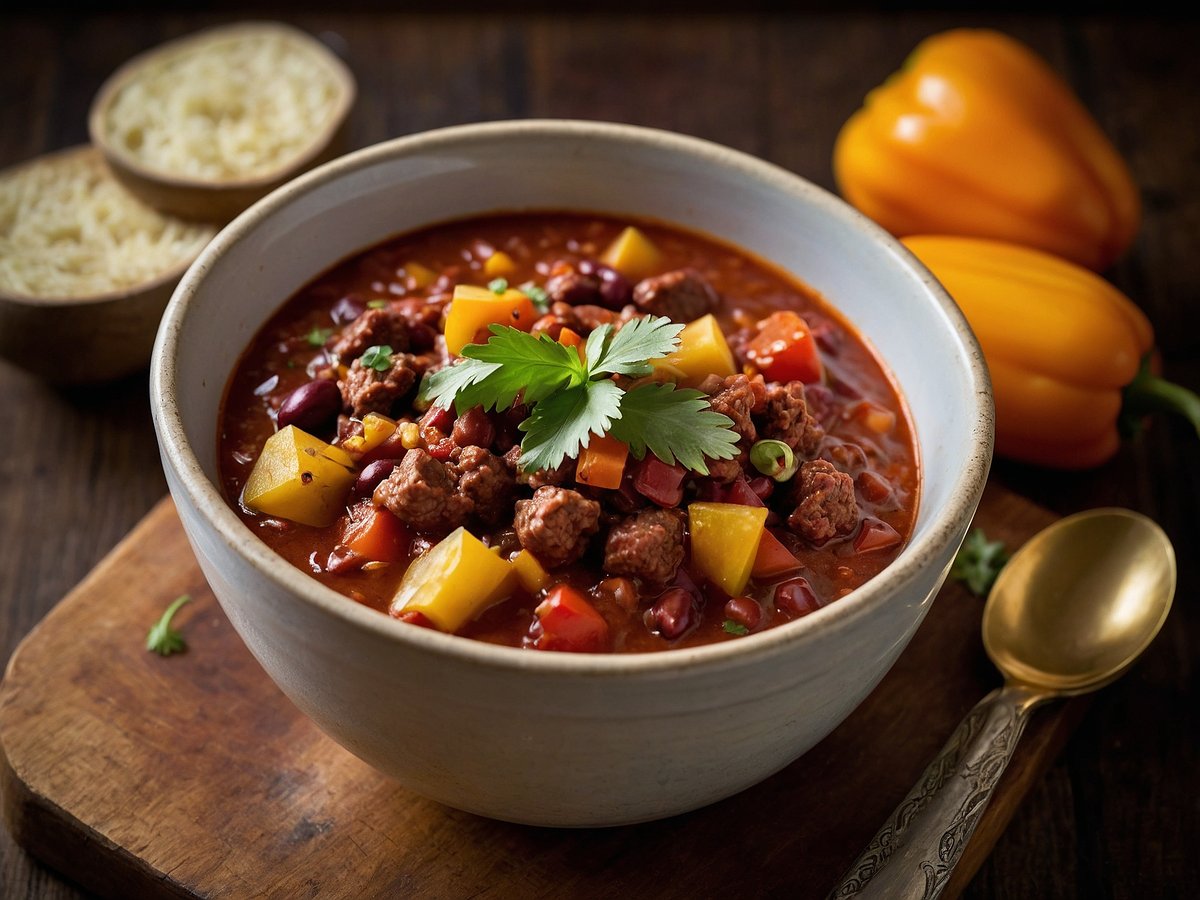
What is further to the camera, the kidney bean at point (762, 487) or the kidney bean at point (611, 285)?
the kidney bean at point (611, 285)

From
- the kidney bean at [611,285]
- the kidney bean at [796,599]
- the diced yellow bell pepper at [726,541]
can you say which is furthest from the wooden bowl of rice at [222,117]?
the kidney bean at [796,599]

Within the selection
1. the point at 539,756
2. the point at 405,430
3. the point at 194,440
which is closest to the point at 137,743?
the point at 194,440

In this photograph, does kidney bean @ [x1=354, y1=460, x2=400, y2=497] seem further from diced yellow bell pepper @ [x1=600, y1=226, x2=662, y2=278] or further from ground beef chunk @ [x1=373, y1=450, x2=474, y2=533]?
diced yellow bell pepper @ [x1=600, y1=226, x2=662, y2=278]

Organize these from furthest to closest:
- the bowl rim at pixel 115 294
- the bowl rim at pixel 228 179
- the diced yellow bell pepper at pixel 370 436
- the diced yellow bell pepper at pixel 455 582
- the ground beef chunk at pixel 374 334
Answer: the bowl rim at pixel 228 179
the bowl rim at pixel 115 294
the ground beef chunk at pixel 374 334
the diced yellow bell pepper at pixel 370 436
the diced yellow bell pepper at pixel 455 582

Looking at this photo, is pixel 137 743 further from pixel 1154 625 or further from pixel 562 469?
pixel 1154 625

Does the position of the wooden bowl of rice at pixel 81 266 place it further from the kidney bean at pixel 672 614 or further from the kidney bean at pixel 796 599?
the kidney bean at pixel 796 599
